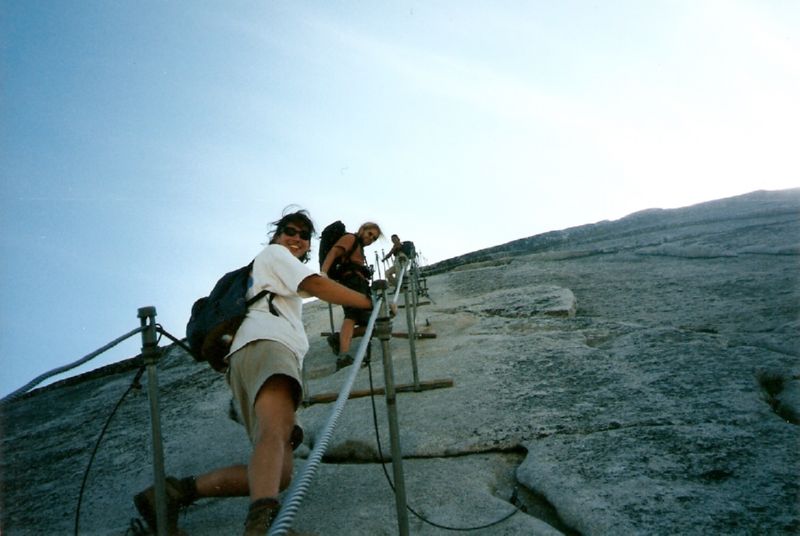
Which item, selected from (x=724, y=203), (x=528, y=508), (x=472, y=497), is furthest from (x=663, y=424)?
(x=724, y=203)

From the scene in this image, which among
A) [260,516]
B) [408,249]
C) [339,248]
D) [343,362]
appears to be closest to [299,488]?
[260,516]

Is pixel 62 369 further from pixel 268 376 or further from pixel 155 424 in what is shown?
pixel 268 376

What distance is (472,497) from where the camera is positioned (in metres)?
2.83

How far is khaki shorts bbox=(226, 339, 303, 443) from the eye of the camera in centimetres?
243

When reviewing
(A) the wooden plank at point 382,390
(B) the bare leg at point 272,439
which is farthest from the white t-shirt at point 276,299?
(A) the wooden plank at point 382,390

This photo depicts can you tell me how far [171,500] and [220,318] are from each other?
3.28 ft

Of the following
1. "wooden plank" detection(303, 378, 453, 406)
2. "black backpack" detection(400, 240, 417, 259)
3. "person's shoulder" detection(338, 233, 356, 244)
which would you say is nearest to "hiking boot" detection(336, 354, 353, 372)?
"wooden plank" detection(303, 378, 453, 406)

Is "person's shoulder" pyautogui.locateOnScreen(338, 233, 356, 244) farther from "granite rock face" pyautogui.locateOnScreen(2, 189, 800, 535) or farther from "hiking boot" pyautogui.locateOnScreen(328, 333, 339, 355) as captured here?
"granite rock face" pyautogui.locateOnScreen(2, 189, 800, 535)

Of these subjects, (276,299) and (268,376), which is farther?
(276,299)

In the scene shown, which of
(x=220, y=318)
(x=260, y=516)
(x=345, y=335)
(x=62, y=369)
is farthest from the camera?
(x=345, y=335)

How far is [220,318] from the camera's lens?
2.59 metres

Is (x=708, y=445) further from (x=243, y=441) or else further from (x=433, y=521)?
(x=243, y=441)

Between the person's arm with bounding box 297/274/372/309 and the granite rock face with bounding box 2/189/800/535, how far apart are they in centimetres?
91

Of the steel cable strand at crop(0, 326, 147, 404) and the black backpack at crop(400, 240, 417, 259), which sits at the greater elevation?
the black backpack at crop(400, 240, 417, 259)
